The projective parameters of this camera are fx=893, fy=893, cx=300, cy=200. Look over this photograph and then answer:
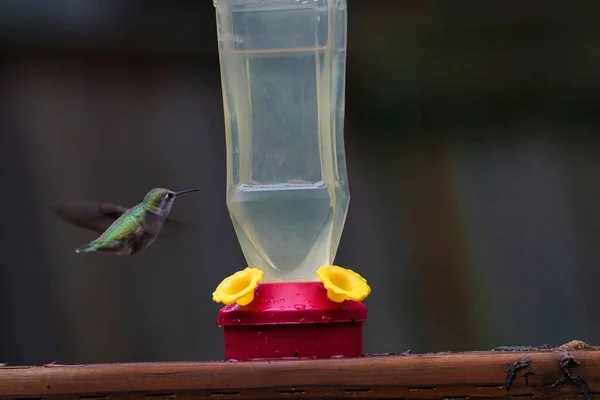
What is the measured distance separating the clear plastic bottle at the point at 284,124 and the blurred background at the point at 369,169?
69.0 inches

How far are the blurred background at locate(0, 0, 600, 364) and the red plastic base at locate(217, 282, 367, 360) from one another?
193 centimetres

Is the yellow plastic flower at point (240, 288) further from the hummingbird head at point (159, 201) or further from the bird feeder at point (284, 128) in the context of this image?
the hummingbird head at point (159, 201)

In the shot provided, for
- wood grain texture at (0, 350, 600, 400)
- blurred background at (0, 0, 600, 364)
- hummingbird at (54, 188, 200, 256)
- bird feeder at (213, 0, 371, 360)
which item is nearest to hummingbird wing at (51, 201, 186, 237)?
hummingbird at (54, 188, 200, 256)

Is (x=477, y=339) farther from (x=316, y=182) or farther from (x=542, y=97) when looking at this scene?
(x=316, y=182)

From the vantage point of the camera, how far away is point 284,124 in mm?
1581

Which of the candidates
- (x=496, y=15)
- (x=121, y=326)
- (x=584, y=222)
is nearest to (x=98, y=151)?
(x=121, y=326)

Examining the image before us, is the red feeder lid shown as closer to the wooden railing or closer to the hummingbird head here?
the wooden railing

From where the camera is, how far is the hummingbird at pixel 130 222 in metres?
1.88

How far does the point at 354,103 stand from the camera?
3404mm

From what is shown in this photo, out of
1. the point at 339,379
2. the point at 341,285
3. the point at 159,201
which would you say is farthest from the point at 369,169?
the point at 339,379

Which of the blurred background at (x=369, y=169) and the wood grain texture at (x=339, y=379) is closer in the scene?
the wood grain texture at (x=339, y=379)

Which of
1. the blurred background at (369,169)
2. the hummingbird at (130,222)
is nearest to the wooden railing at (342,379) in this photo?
the hummingbird at (130,222)

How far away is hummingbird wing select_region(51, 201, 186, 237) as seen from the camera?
1.89m

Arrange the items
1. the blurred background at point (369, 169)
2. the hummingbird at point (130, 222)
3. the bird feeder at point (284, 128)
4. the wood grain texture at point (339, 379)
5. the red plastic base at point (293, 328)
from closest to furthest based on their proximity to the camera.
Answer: the wood grain texture at point (339, 379) → the red plastic base at point (293, 328) → the bird feeder at point (284, 128) → the hummingbird at point (130, 222) → the blurred background at point (369, 169)
